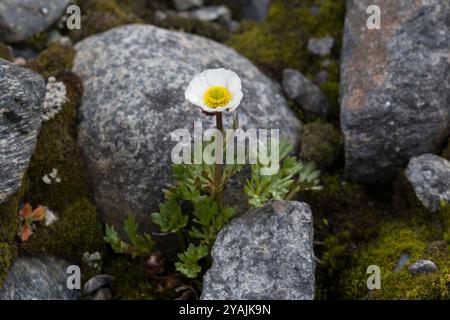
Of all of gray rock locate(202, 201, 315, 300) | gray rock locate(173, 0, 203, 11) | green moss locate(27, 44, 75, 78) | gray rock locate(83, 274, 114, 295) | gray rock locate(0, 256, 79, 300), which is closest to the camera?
gray rock locate(202, 201, 315, 300)

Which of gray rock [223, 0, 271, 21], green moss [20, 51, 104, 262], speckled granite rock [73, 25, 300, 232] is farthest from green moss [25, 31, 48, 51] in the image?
gray rock [223, 0, 271, 21]

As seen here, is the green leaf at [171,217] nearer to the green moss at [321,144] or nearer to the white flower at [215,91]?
the white flower at [215,91]

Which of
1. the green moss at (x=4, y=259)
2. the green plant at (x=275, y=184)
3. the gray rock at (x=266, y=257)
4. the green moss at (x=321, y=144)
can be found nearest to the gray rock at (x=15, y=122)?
the green moss at (x=4, y=259)

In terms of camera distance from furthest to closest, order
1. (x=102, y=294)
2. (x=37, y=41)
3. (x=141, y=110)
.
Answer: (x=37, y=41), (x=141, y=110), (x=102, y=294)

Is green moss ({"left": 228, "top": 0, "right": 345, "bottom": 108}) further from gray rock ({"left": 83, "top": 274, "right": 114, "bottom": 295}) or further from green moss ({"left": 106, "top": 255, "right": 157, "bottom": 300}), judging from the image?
gray rock ({"left": 83, "top": 274, "right": 114, "bottom": 295})

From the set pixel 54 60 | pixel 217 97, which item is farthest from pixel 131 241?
pixel 54 60

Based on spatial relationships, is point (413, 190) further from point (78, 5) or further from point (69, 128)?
point (78, 5)

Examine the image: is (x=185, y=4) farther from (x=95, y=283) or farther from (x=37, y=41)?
(x=95, y=283)
